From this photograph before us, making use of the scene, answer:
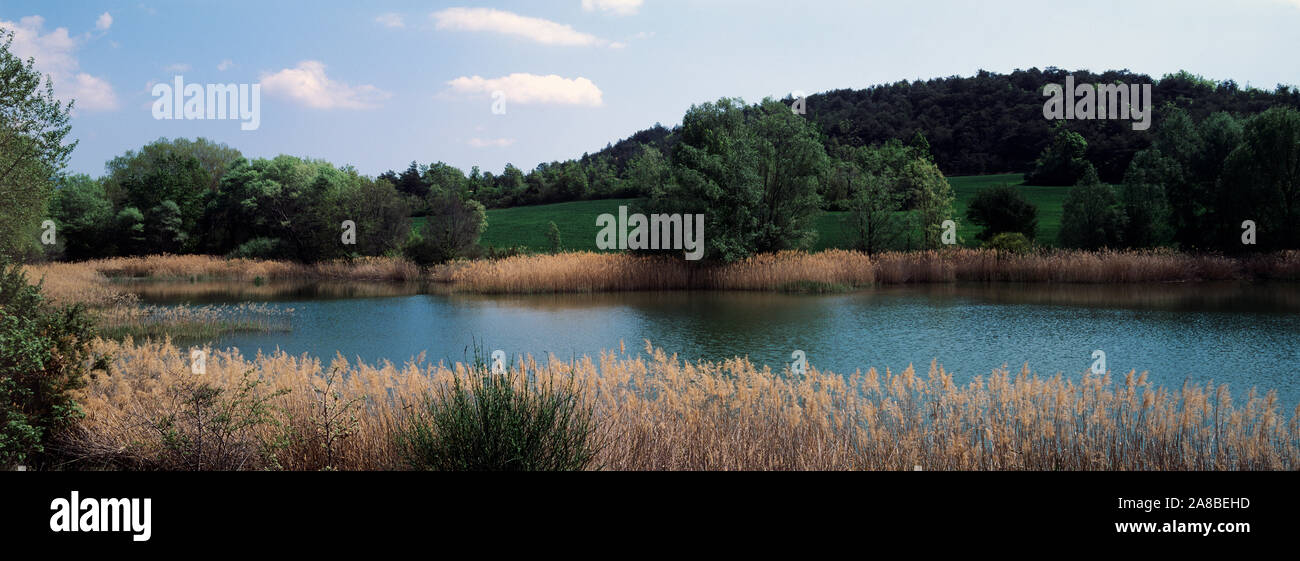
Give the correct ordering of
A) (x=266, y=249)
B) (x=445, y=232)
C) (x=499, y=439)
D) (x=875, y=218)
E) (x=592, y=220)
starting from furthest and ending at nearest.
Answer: (x=592, y=220) < (x=266, y=249) < (x=445, y=232) < (x=875, y=218) < (x=499, y=439)

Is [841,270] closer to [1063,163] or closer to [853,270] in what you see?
[853,270]

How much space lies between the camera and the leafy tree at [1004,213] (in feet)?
121

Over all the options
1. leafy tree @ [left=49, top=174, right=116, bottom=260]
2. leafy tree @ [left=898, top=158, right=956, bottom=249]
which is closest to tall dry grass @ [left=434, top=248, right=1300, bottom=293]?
leafy tree @ [left=898, top=158, right=956, bottom=249]

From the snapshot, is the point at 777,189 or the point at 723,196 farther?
the point at 777,189

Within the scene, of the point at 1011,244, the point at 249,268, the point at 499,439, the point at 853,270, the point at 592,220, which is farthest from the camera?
the point at 592,220

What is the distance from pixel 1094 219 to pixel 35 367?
34410mm

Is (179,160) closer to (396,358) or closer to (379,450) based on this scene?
(396,358)

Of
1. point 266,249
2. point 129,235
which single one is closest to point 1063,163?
point 266,249

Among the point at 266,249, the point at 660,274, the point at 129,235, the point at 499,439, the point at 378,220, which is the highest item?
the point at 378,220

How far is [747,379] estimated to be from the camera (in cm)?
932

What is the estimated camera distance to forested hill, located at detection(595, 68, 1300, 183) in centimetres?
6062

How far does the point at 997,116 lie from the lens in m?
72.0
